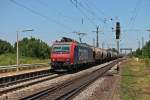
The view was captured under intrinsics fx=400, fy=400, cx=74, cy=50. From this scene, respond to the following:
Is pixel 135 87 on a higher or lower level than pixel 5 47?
lower

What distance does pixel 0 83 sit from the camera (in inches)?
1014

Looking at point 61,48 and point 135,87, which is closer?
point 135,87

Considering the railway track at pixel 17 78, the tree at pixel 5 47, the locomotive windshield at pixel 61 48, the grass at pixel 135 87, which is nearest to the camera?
the grass at pixel 135 87

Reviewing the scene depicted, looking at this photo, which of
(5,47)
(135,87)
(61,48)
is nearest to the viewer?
(135,87)

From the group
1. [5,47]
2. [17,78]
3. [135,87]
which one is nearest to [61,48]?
[17,78]

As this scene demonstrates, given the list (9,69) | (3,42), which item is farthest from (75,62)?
(3,42)

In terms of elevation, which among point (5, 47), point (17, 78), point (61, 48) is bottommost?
point (17, 78)

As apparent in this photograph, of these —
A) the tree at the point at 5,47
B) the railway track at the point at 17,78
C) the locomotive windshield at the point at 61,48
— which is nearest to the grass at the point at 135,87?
the locomotive windshield at the point at 61,48

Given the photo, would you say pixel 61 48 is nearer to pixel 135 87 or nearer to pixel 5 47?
pixel 135 87

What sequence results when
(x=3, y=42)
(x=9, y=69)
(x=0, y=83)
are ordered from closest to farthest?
(x=0, y=83) < (x=9, y=69) < (x=3, y=42)

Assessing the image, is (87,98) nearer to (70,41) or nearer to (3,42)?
(70,41)

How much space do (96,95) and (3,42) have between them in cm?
11243

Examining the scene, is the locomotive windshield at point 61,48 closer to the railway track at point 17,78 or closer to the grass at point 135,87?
the railway track at point 17,78

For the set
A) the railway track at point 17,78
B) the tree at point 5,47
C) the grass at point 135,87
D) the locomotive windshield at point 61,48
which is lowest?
the grass at point 135,87
